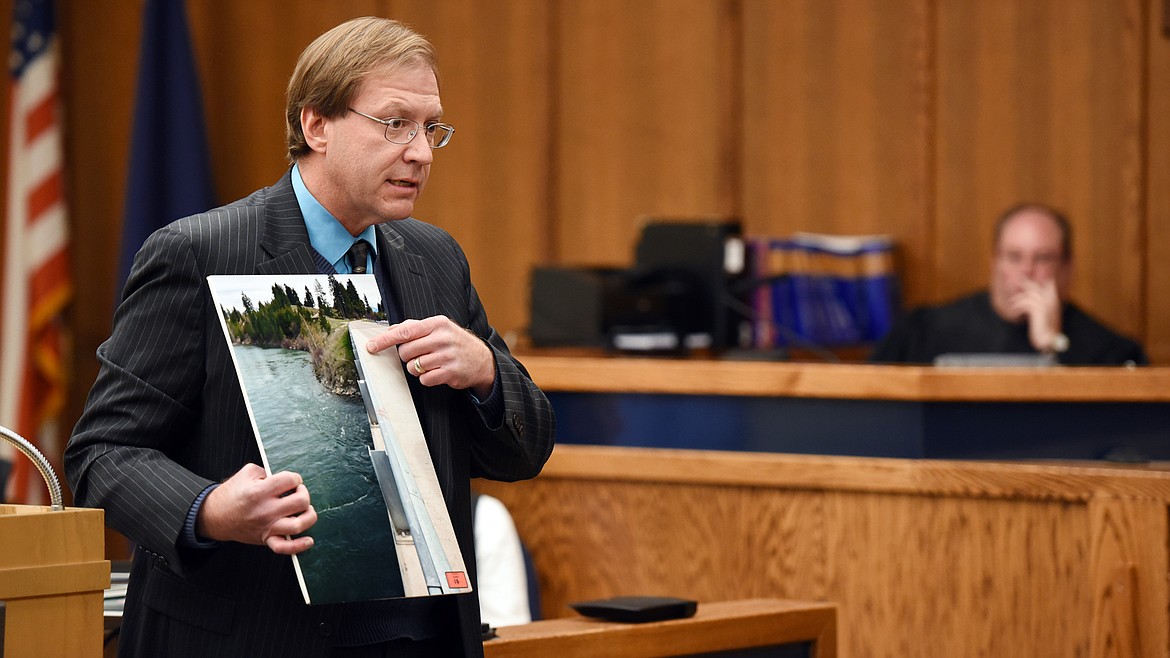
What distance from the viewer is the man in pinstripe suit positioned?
1.60m

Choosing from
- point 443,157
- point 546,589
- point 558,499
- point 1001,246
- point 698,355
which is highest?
point 443,157

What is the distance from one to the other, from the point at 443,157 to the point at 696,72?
1.20 meters

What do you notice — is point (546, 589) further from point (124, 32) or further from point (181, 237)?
point (124, 32)

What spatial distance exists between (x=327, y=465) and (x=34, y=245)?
516cm

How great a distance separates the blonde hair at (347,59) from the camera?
169cm

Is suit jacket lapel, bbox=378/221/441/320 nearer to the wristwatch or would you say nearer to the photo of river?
the photo of river

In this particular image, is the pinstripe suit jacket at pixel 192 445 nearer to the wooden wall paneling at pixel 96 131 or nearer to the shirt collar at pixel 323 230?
the shirt collar at pixel 323 230

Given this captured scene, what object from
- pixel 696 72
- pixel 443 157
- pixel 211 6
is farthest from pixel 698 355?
pixel 211 6

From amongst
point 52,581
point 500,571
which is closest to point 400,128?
point 52,581

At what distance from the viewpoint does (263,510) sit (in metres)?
1.50

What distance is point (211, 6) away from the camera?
6859 mm

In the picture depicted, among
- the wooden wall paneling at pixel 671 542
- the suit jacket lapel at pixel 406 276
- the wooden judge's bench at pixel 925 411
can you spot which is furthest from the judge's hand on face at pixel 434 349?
the wooden judge's bench at pixel 925 411

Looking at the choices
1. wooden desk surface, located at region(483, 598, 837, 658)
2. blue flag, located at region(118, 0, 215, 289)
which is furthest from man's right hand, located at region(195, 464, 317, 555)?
blue flag, located at region(118, 0, 215, 289)

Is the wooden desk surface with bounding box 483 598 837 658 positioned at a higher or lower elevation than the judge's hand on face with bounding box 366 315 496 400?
lower
